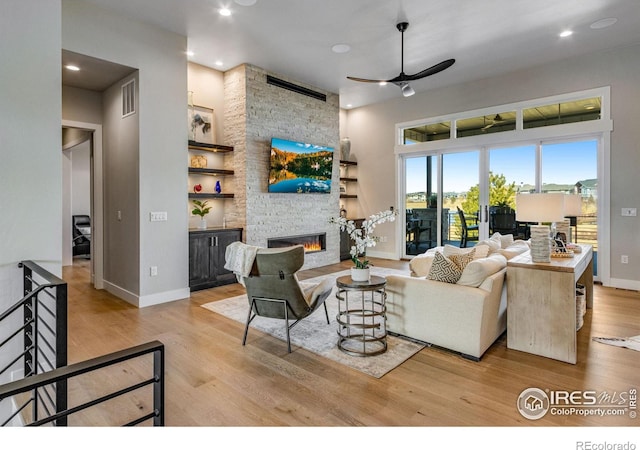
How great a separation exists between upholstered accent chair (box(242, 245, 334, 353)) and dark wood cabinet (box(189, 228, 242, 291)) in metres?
2.14

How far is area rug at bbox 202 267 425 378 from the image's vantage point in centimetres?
276

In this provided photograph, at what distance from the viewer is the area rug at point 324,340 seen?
2.76m

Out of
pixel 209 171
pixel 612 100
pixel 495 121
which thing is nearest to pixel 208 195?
pixel 209 171

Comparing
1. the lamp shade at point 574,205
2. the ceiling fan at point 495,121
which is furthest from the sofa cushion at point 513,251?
the ceiling fan at point 495,121

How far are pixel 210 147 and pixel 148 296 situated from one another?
7.79 ft

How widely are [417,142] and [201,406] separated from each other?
21.6 feet

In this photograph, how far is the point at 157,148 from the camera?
455cm

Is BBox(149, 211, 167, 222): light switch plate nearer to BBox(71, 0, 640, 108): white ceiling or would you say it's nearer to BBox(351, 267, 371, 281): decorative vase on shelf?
BBox(71, 0, 640, 108): white ceiling

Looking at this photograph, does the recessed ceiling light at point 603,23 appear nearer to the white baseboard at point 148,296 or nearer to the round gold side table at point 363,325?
the round gold side table at point 363,325

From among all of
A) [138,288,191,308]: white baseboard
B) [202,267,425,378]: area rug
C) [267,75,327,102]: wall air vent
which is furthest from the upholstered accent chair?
[267,75,327,102]: wall air vent

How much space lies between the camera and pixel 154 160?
4523 millimetres

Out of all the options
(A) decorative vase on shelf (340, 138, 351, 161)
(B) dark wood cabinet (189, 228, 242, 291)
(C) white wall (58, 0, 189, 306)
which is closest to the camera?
(C) white wall (58, 0, 189, 306)

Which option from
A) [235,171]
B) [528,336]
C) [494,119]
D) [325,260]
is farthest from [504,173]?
[235,171]

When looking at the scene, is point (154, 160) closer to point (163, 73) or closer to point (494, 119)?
point (163, 73)
